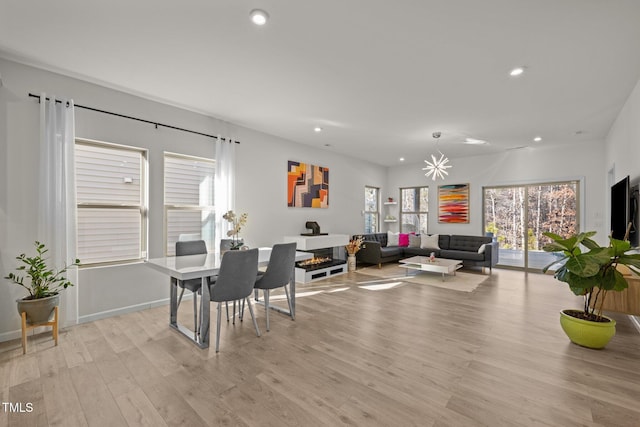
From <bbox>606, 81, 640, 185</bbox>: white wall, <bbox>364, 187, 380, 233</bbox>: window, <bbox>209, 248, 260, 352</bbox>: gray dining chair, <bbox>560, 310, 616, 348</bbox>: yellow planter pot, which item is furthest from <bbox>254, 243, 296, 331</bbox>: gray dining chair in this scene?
<bbox>364, 187, 380, 233</bbox>: window

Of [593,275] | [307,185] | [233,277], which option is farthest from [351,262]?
[593,275]

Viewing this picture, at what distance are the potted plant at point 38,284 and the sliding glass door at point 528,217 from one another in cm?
788

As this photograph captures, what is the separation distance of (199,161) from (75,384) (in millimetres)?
3110

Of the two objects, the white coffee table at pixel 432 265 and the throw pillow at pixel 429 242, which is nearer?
the white coffee table at pixel 432 265

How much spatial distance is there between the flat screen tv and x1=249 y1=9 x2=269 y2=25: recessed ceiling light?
4.37 metres

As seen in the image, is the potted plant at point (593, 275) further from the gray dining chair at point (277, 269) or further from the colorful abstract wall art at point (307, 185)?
the colorful abstract wall art at point (307, 185)

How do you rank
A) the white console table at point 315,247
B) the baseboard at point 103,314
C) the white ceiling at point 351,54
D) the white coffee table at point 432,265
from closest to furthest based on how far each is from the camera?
the white ceiling at point 351,54 → the baseboard at point 103,314 → the white console table at point 315,247 → the white coffee table at point 432,265

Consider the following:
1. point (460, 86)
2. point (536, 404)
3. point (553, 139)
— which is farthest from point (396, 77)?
point (553, 139)

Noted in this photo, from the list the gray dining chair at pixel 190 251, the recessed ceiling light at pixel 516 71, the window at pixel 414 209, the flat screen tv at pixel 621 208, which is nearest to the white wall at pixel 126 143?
the gray dining chair at pixel 190 251

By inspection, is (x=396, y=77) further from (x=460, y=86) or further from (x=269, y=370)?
(x=269, y=370)

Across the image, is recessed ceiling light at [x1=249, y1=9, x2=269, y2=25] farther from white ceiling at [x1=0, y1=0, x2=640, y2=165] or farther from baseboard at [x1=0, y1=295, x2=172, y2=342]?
baseboard at [x1=0, y1=295, x2=172, y2=342]

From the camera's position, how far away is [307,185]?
20.3ft

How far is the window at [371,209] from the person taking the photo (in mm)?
8039

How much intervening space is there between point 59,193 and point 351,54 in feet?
11.2
